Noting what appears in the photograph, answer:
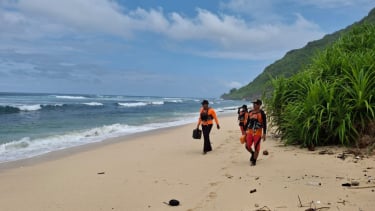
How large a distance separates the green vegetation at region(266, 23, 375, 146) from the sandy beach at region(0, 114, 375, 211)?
0.44 m

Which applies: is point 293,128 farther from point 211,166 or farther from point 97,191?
point 97,191

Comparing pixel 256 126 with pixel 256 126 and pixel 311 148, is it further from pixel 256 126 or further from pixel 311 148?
pixel 311 148

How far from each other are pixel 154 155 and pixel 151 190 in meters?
3.88

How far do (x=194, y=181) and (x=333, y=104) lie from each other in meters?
4.12

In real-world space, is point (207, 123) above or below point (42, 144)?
above

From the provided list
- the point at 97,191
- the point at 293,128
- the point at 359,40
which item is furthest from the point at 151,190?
the point at 359,40

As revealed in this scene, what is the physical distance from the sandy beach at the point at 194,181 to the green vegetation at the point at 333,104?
1.45 feet

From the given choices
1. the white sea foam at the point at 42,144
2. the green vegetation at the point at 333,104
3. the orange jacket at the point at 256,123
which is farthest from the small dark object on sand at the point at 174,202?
the white sea foam at the point at 42,144

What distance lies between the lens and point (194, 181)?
654 cm

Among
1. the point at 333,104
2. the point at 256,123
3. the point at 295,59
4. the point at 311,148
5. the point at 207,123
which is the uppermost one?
the point at 295,59

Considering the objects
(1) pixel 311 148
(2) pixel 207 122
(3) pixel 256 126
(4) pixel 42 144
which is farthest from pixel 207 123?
(4) pixel 42 144

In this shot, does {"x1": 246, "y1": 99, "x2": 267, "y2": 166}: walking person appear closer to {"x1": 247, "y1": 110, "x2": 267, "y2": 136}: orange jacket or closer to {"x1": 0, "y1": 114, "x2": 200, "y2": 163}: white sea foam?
{"x1": 247, "y1": 110, "x2": 267, "y2": 136}: orange jacket

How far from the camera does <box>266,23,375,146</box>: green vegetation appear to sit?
8539mm

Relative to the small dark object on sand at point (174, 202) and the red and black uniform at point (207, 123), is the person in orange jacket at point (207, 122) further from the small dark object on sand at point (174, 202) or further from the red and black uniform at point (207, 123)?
the small dark object on sand at point (174, 202)
